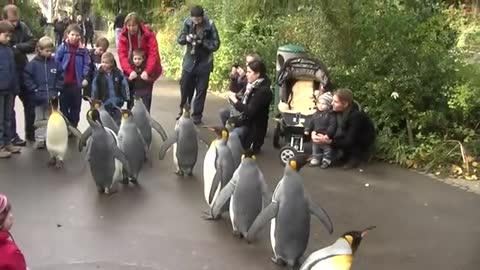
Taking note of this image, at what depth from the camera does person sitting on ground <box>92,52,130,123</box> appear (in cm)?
898

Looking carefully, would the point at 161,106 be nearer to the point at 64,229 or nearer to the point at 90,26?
the point at 64,229

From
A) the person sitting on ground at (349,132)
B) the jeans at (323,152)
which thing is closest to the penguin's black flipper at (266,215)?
the person sitting on ground at (349,132)

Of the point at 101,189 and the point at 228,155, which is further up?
the point at 228,155

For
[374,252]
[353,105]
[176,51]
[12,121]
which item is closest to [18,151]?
[12,121]

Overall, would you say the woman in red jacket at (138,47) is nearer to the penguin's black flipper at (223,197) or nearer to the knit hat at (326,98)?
the knit hat at (326,98)

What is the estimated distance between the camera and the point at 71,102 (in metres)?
9.50

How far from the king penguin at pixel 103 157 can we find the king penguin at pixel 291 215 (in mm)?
2157

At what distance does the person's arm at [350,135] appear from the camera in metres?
8.49

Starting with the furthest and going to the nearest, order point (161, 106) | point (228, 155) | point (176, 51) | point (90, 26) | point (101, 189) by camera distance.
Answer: point (90, 26) → point (176, 51) → point (161, 106) → point (101, 189) → point (228, 155)

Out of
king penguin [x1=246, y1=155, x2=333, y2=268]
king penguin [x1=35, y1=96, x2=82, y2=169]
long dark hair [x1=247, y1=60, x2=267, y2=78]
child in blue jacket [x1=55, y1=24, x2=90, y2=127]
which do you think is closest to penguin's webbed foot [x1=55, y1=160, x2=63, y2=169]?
king penguin [x1=35, y1=96, x2=82, y2=169]

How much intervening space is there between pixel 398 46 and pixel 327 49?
1.84 m

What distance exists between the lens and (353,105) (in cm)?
870

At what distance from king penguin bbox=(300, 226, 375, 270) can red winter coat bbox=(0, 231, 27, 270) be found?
6.01ft

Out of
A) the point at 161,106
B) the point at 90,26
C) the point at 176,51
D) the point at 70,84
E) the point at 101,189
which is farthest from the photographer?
the point at 90,26
